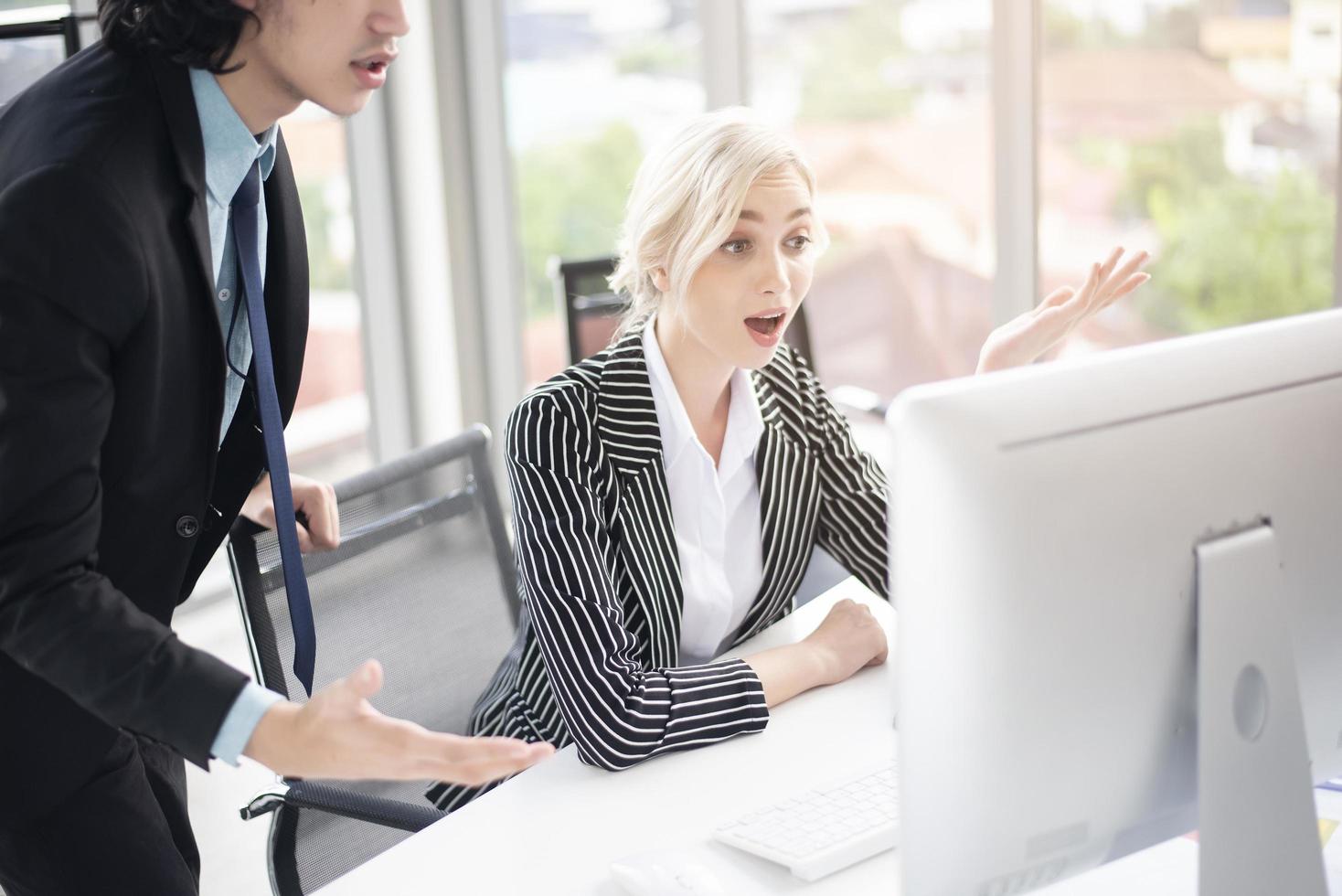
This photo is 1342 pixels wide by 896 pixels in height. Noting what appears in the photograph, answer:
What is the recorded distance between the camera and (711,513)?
67.7 inches

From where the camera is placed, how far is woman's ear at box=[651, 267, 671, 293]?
175 cm

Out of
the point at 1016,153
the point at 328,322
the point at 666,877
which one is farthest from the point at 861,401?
the point at 328,322

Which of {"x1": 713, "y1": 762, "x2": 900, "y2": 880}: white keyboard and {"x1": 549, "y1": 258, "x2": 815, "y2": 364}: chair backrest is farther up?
{"x1": 549, "y1": 258, "x2": 815, "y2": 364}: chair backrest

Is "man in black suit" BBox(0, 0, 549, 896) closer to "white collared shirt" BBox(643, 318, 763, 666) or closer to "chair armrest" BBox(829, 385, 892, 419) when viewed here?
"white collared shirt" BBox(643, 318, 763, 666)

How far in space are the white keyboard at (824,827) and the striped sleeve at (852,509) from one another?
1.78ft

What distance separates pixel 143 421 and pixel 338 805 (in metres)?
0.50

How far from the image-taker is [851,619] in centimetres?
164

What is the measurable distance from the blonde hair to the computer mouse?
780 millimetres

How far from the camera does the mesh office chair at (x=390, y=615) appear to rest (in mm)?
1508

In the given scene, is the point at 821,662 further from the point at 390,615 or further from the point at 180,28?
the point at 180,28

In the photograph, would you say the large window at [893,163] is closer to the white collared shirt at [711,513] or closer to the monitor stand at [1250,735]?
the white collared shirt at [711,513]

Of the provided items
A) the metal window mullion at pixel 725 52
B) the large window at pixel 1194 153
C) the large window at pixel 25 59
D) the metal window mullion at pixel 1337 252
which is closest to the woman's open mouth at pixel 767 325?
the large window at pixel 25 59

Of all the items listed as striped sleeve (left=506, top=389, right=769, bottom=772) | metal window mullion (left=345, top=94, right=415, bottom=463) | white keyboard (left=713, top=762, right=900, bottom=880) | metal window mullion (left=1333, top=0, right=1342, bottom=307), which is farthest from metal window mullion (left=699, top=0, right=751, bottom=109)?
white keyboard (left=713, top=762, right=900, bottom=880)

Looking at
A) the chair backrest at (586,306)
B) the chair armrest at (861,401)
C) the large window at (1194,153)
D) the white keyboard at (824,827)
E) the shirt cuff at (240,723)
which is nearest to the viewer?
the shirt cuff at (240,723)
